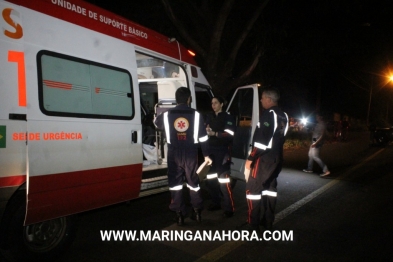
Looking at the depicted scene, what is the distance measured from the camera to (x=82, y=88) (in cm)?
366

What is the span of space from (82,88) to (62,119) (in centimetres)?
Result: 48

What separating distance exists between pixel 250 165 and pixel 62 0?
2839 millimetres

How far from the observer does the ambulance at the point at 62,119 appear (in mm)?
3000

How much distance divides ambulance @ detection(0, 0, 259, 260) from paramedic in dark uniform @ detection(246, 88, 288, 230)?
146 cm

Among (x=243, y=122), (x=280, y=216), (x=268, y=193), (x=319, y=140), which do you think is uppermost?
(x=243, y=122)

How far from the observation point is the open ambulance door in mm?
5961

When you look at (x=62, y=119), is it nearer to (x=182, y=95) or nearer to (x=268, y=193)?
(x=182, y=95)

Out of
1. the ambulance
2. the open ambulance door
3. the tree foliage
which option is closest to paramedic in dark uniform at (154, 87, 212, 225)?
the ambulance

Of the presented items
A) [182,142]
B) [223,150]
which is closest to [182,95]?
[182,142]

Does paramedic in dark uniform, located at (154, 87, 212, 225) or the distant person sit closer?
paramedic in dark uniform, located at (154, 87, 212, 225)

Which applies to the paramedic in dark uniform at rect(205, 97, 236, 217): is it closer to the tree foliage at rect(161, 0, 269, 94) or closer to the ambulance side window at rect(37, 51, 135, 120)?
the ambulance side window at rect(37, 51, 135, 120)

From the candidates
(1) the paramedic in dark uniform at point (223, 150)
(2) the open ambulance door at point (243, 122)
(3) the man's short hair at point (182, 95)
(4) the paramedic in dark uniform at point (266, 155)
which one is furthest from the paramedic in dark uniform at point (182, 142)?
(2) the open ambulance door at point (243, 122)

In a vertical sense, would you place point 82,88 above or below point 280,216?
above

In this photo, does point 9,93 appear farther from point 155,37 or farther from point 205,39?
point 205,39
